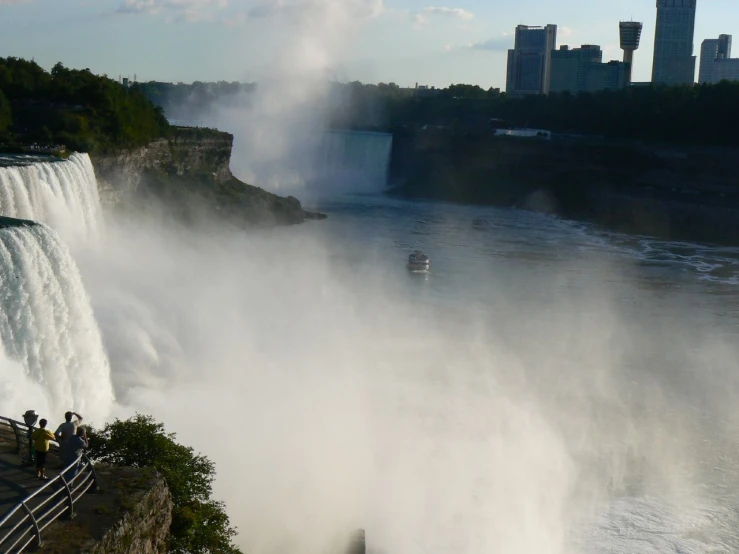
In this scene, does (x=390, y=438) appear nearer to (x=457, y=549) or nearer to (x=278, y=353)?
(x=457, y=549)

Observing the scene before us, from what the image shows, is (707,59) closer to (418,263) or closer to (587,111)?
(587,111)

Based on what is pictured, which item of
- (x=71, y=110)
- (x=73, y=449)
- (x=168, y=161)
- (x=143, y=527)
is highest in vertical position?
(x=71, y=110)

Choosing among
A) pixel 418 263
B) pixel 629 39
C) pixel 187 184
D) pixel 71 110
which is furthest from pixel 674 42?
pixel 71 110

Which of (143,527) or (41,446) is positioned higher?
(41,446)

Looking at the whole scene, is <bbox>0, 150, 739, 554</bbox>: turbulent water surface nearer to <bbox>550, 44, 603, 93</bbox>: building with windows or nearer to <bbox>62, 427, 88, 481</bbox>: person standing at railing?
<bbox>62, 427, 88, 481</bbox>: person standing at railing

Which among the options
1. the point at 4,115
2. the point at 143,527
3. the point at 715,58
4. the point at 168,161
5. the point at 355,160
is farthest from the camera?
the point at 715,58

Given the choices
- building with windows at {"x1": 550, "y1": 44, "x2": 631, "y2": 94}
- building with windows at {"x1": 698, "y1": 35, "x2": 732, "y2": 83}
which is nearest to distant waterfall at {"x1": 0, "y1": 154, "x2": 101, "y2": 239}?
building with windows at {"x1": 550, "y1": 44, "x2": 631, "y2": 94}
